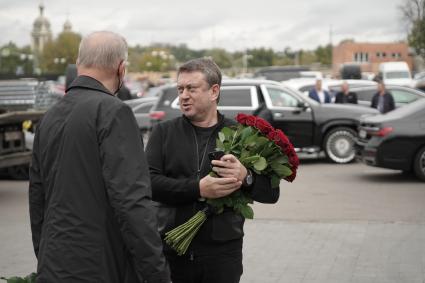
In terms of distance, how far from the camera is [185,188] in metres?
4.16

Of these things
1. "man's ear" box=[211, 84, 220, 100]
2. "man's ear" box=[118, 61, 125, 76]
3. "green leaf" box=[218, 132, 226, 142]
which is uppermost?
"man's ear" box=[118, 61, 125, 76]

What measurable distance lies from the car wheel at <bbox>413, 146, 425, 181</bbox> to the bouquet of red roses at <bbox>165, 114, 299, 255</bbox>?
34.1 feet

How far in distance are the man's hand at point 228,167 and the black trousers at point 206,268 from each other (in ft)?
1.46

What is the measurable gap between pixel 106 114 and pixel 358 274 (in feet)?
15.5

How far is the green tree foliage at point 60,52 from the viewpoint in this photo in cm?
10831

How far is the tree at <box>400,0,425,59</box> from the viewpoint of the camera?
35.6 meters

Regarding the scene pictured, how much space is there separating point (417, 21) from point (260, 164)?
110 ft

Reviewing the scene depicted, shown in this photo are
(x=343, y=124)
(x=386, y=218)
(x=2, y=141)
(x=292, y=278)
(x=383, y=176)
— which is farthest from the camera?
(x=343, y=124)

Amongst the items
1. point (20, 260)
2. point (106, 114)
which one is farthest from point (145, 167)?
point (20, 260)

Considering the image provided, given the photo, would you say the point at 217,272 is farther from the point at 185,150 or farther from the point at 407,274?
the point at 407,274

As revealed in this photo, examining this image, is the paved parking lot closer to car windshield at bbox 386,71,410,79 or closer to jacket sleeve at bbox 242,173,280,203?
jacket sleeve at bbox 242,173,280,203

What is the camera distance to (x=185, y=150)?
4320mm

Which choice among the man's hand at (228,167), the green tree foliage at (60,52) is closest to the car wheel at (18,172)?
the man's hand at (228,167)

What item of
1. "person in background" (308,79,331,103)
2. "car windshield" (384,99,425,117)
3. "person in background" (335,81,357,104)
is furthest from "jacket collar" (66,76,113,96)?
"person in background" (308,79,331,103)
